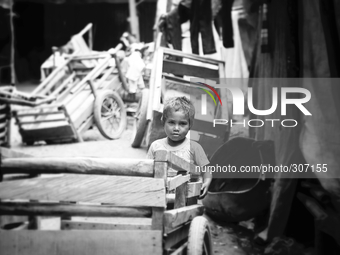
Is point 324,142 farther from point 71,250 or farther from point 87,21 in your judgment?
point 87,21

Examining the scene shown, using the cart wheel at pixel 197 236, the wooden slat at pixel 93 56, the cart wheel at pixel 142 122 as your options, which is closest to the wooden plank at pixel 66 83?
the wooden slat at pixel 93 56

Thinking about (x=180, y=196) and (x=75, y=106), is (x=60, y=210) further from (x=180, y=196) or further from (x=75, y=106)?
(x=75, y=106)

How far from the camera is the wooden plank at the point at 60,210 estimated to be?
48.0 inches

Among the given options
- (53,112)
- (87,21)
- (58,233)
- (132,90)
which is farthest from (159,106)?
(53,112)

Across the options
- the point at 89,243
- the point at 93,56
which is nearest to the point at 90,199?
the point at 89,243

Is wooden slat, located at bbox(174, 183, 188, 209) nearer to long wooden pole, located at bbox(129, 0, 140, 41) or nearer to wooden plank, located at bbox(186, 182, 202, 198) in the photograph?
wooden plank, located at bbox(186, 182, 202, 198)

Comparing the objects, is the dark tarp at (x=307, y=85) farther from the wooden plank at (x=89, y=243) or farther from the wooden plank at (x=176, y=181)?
the wooden plank at (x=89, y=243)

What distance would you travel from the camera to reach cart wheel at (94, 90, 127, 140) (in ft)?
10.7

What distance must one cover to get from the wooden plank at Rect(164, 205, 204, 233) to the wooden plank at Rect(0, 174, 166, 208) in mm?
92

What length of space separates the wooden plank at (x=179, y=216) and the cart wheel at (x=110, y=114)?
5.20ft

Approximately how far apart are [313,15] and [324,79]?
1.60 feet

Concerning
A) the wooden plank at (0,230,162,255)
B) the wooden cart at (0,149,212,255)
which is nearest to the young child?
the wooden cart at (0,149,212,255)

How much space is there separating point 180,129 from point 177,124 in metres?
0.03

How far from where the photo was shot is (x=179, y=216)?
136 cm
